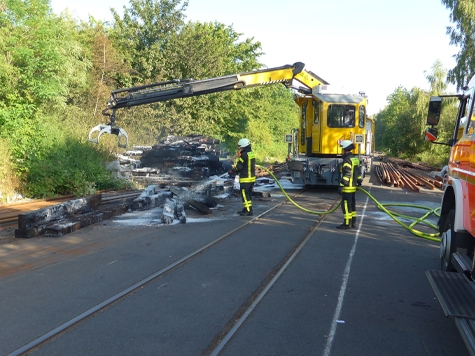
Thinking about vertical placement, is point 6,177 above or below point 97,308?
above

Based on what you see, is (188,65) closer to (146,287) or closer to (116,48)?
(116,48)

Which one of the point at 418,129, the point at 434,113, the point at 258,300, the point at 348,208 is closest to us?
A: the point at 258,300

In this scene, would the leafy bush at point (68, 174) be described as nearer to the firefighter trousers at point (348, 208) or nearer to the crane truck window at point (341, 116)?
the crane truck window at point (341, 116)

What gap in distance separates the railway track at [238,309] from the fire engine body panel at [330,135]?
5.61 m

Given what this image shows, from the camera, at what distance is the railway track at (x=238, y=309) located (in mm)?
4137

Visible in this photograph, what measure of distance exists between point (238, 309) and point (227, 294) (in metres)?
0.50

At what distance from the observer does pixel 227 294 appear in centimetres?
546

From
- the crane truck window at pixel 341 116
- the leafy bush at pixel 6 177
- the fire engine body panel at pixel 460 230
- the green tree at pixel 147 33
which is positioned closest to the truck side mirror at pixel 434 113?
the fire engine body panel at pixel 460 230

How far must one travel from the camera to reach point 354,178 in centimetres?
995

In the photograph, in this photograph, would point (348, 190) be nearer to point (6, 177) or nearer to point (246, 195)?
point (246, 195)

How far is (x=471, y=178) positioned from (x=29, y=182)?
477 inches

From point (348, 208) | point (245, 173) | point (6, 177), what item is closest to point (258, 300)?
point (348, 208)

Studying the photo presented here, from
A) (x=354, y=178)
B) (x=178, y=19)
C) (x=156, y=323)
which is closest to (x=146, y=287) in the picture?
(x=156, y=323)

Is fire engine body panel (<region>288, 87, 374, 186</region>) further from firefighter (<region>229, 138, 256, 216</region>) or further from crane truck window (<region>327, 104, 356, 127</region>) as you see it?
firefighter (<region>229, 138, 256, 216</region>)
